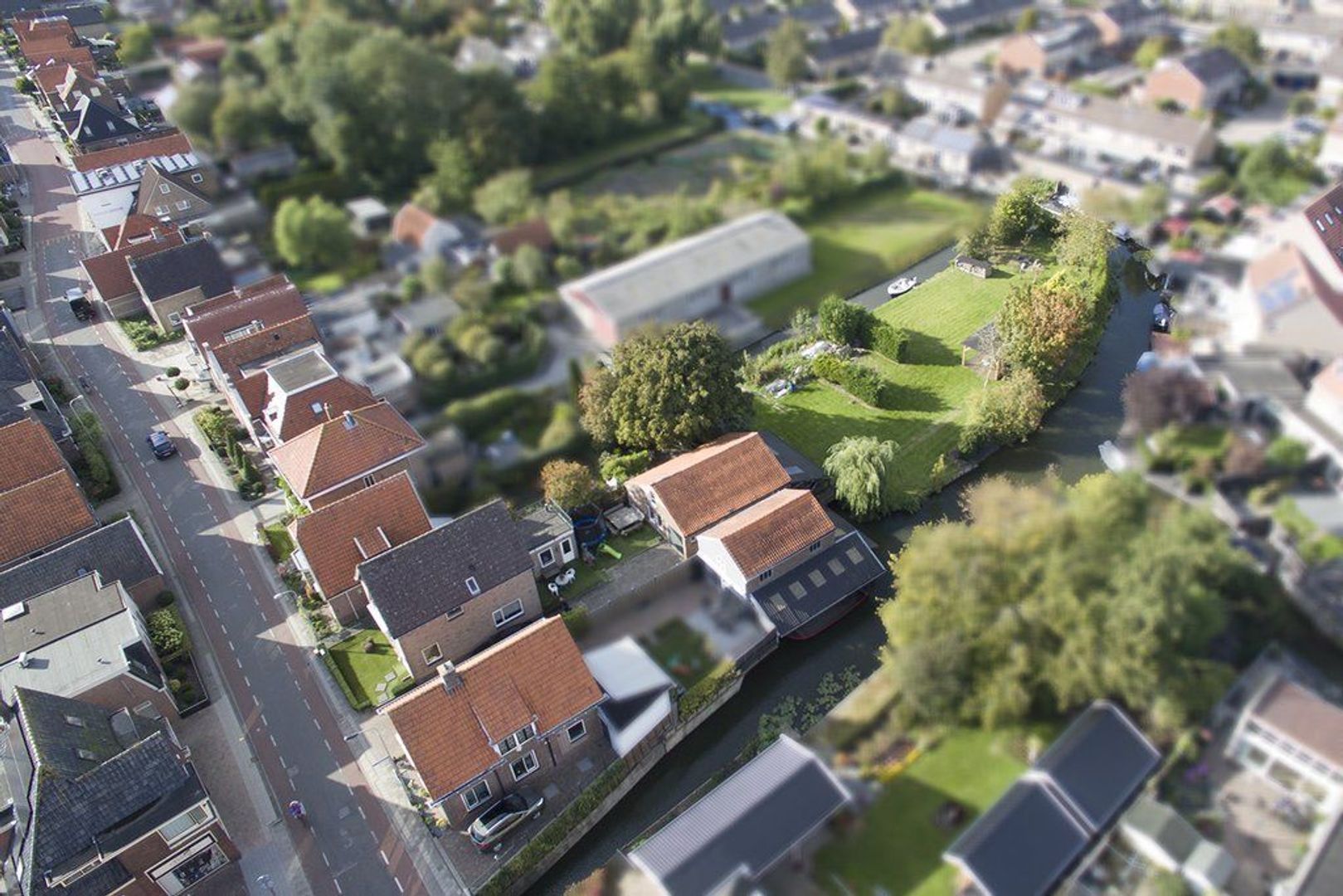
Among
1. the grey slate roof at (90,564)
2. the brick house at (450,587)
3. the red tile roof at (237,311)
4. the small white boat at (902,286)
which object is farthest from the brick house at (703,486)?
the red tile roof at (237,311)

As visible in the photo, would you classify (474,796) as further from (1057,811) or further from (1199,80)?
(1199,80)

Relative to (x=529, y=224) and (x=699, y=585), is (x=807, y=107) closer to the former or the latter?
(x=529, y=224)

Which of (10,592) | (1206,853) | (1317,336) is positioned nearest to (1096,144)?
(1317,336)

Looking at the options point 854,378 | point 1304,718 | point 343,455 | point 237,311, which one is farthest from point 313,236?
point 1304,718

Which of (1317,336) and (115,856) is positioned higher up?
(1317,336)

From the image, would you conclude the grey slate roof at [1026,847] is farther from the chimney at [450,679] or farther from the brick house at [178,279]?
the brick house at [178,279]
